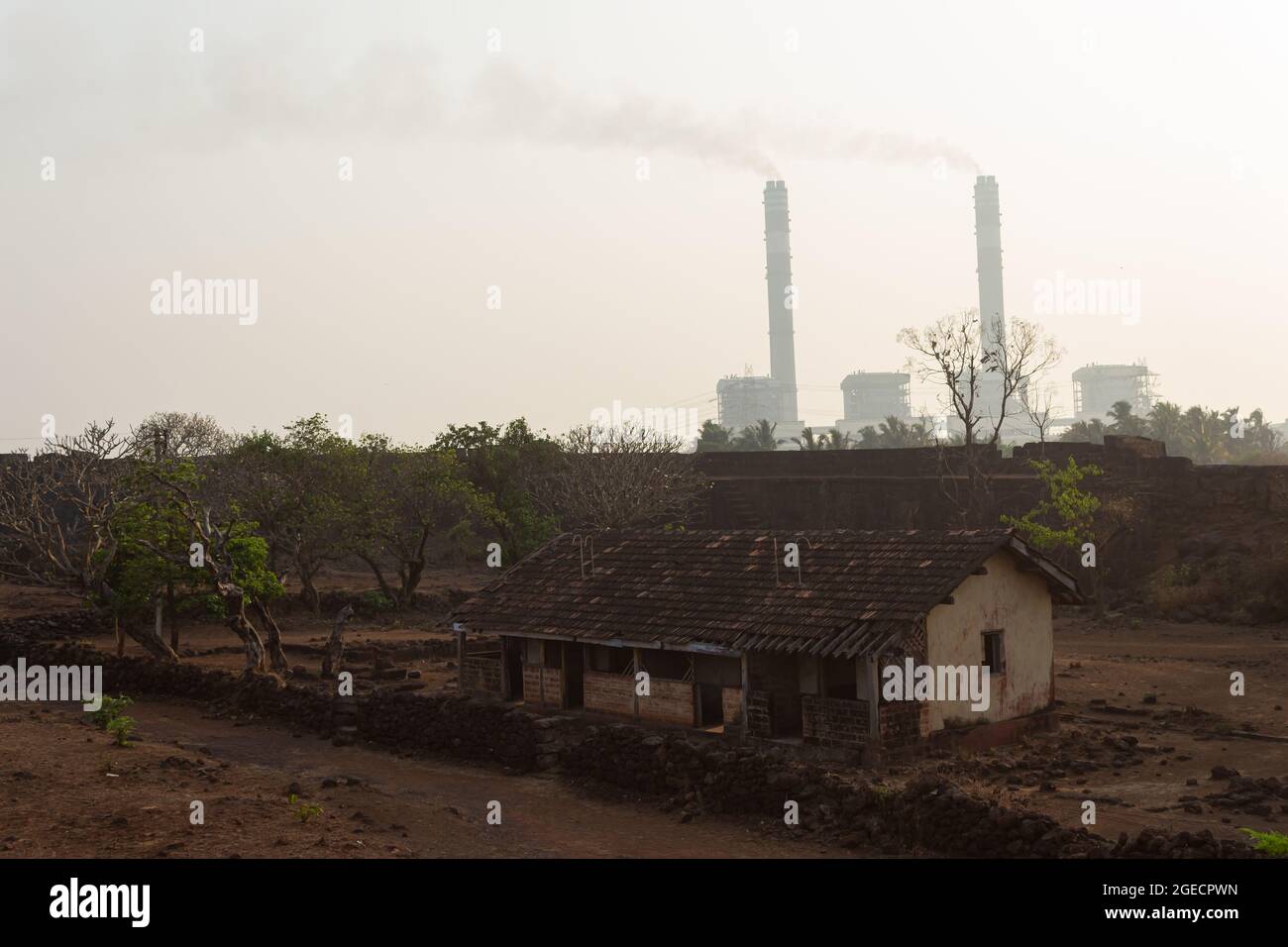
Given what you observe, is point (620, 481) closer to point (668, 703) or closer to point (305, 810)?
point (668, 703)

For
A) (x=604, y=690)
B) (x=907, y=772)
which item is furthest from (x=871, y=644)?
(x=604, y=690)

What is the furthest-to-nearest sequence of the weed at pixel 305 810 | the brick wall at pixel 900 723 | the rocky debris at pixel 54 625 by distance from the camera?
the rocky debris at pixel 54 625 < the brick wall at pixel 900 723 < the weed at pixel 305 810

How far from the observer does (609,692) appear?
71.9 ft

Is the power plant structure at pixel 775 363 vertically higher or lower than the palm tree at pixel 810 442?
higher

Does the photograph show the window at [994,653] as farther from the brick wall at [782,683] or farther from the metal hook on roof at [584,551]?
the metal hook on roof at [584,551]

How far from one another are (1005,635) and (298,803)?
1115cm

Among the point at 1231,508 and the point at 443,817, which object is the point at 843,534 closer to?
the point at 443,817

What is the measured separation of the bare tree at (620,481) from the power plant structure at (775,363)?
12871cm

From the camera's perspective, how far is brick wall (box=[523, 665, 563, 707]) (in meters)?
23.0

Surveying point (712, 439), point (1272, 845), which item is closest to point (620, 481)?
point (1272, 845)

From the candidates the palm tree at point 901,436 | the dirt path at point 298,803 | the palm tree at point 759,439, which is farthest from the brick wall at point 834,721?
the palm tree at point 901,436

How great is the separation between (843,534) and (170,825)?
11881 mm

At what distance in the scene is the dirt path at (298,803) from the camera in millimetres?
14523

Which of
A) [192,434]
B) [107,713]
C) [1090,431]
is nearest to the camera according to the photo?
[107,713]
